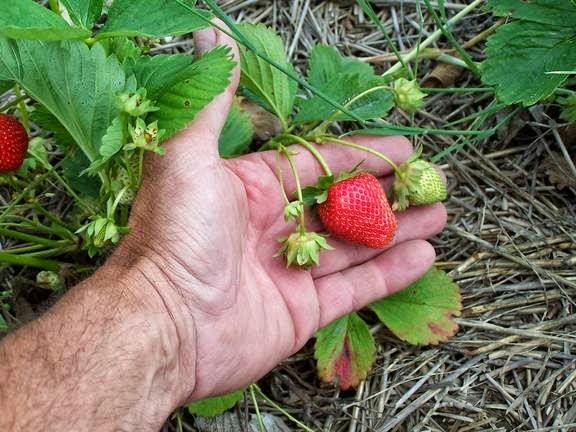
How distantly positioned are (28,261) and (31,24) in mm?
572

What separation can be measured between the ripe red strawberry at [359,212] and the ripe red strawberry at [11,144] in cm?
65

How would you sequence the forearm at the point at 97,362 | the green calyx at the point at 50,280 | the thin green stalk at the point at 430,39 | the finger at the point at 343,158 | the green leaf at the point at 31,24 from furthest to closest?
the thin green stalk at the point at 430,39 → the finger at the point at 343,158 → the green calyx at the point at 50,280 → the forearm at the point at 97,362 → the green leaf at the point at 31,24

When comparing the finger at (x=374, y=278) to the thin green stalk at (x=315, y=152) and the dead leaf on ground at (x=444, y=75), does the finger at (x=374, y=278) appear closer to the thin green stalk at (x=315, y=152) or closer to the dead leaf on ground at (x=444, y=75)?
the thin green stalk at (x=315, y=152)

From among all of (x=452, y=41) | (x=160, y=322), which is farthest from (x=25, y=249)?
(x=452, y=41)

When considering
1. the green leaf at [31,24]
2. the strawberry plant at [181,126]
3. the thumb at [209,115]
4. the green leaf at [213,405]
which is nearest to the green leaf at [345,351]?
the strawberry plant at [181,126]

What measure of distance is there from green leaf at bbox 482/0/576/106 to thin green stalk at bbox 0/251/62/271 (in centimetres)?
109

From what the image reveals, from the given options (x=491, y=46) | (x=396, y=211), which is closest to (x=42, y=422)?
(x=396, y=211)

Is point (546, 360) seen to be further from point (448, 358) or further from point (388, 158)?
point (388, 158)

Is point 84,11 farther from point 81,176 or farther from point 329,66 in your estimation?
point 329,66

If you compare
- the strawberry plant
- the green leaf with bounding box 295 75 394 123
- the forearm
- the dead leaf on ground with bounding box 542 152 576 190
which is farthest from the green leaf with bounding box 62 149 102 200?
the dead leaf on ground with bounding box 542 152 576 190

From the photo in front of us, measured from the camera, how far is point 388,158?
5.55 ft

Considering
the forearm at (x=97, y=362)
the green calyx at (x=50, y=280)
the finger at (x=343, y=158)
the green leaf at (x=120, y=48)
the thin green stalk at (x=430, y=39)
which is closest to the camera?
the forearm at (x=97, y=362)

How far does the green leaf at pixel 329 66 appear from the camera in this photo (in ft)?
5.73

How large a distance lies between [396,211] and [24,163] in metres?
0.88
